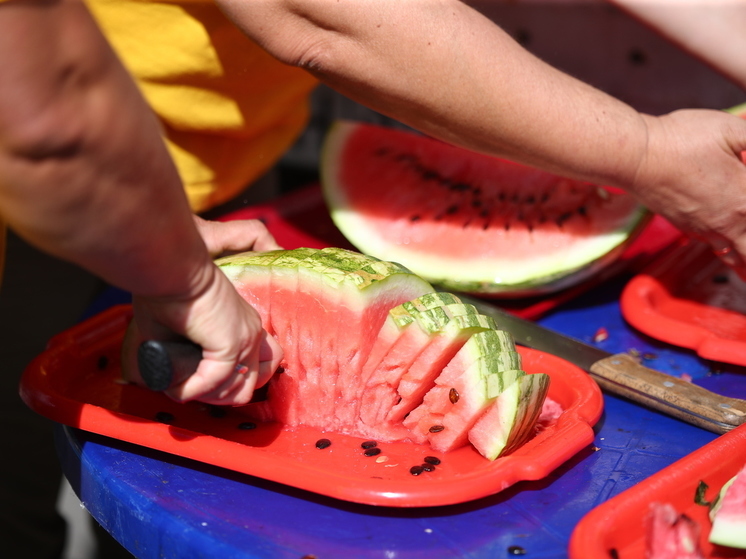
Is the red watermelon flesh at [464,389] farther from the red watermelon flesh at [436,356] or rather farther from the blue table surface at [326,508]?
the blue table surface at [326,508]

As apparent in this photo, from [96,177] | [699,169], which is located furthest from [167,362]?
[699,169]

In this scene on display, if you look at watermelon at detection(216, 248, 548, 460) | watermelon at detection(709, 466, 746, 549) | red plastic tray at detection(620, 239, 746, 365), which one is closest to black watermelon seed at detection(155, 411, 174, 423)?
watermelon at detection(216, 248, 548, 460)

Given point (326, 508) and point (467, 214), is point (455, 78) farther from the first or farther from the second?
point (326, 508)

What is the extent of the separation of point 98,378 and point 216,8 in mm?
Result: 920

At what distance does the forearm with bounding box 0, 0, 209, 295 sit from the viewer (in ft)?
2.72

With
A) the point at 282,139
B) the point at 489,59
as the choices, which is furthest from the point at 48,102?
the point at 282,139

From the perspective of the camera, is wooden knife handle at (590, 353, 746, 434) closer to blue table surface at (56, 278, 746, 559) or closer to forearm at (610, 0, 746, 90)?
blue table surface at (56, 278, 746, 559)

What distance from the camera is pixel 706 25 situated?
2.00 metres

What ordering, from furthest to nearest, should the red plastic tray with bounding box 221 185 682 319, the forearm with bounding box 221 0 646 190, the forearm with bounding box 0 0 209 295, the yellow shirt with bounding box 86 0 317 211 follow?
the red plastic tray with bounding box 221 185 682 319 → the yellow shirt with bounding box 86 0 317 211 → the forearm with bounding box 221 0 646 190 → the forearm with bounding box 0 0 209 295

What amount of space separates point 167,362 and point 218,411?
380 millimetres

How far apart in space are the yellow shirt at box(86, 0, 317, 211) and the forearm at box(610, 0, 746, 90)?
0.98m

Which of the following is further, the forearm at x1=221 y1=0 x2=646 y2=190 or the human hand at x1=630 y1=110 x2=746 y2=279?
the human hand at x1=630 y1=110 x2=746 y2=279

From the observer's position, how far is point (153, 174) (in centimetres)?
97

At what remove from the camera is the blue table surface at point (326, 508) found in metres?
1.16
